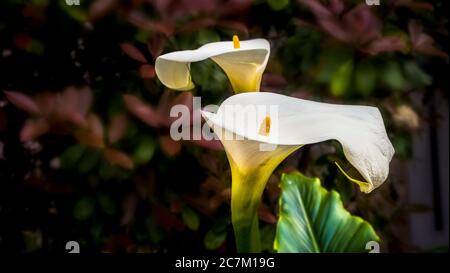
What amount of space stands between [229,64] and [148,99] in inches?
15.4

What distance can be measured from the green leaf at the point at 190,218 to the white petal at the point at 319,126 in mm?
461

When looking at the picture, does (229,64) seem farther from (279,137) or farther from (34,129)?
(34,129)

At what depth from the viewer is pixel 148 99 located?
85 cm

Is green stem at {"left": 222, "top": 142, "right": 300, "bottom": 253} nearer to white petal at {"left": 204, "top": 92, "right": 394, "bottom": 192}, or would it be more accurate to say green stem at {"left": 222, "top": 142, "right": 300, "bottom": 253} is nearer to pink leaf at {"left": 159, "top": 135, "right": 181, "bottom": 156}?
white petal at {"left": 204, "top": 92, "right": 394, "bottom": 192}

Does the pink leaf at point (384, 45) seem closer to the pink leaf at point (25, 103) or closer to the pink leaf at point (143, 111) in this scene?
the pink leaf at point (143, 111)

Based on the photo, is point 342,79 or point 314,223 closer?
point 314,223

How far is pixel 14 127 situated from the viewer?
0.91m

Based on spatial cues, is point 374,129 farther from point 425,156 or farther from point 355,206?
point 425,156

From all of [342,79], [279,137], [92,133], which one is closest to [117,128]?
[92,133]

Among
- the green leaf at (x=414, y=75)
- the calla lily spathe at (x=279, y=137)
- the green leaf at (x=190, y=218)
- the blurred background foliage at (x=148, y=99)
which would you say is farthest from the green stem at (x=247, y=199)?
the green leaf at (x=414, y=75)

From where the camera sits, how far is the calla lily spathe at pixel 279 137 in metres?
0.36

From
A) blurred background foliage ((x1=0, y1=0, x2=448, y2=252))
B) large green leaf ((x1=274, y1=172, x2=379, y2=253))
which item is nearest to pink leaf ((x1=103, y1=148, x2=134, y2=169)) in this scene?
blurred background foliage ((x1=0, y1=0, x2=448, y2=252))

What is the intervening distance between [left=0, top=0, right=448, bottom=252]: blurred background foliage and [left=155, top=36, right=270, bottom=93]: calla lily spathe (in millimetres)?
279
